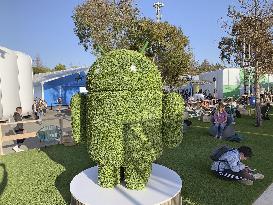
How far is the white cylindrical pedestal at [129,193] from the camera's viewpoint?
6.01 m

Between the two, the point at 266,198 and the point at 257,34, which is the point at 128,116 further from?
the point at 257,34

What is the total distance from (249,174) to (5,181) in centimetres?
652

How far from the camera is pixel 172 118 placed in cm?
666

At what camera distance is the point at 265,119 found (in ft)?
61.1

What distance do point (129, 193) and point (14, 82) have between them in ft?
66.0

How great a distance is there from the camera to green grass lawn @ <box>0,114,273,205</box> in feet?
23.1

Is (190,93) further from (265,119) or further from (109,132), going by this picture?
(109,132)

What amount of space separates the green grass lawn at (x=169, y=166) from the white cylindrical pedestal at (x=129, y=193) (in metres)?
0.49

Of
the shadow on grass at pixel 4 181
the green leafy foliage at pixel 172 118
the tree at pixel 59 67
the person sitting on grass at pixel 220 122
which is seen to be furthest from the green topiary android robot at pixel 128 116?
the tree at pixel 59 67

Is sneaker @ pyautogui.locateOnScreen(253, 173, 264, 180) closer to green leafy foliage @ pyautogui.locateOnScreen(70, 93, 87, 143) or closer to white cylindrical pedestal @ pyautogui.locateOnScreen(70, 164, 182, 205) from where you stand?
white cylindrical pedestal @ pyautogui.locateOnScreen(70, 164, 182, 205)

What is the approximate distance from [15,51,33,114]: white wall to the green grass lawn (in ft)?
44.8

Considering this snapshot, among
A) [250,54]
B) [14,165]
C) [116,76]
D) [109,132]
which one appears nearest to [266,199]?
[109,132]

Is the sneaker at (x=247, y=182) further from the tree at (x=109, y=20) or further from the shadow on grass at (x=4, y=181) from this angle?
the tree at (x=109, y=20)

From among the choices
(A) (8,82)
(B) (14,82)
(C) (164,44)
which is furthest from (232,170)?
(C) (164,44)
